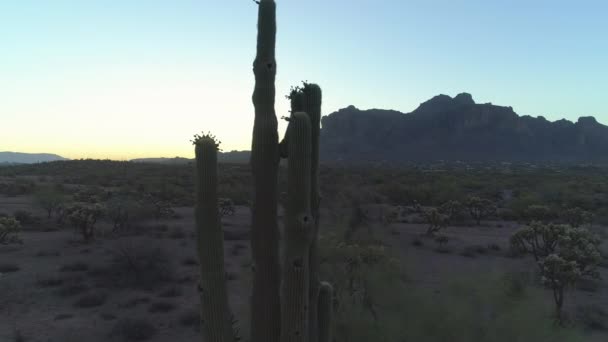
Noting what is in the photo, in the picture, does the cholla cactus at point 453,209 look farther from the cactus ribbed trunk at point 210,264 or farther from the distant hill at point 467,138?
the distant hill at point 467,138

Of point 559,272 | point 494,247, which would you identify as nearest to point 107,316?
point 559,272

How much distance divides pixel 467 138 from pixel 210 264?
134352mm

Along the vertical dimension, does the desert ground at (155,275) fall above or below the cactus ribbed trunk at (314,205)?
below

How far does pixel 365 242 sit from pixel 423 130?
128392 millimetres

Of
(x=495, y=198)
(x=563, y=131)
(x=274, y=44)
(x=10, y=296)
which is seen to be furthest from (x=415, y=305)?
(x=563, y=131)

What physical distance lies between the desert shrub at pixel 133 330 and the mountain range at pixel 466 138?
114519mm

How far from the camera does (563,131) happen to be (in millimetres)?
142875

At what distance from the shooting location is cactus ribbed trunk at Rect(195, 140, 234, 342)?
5.70m

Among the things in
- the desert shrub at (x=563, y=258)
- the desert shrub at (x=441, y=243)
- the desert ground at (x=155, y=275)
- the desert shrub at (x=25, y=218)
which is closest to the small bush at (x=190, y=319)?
the desert ground at (x=155, y=275)

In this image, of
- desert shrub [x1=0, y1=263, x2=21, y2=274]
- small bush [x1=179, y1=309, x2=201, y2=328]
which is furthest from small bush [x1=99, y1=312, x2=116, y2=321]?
desert shrub [x1=0, y1=263, x2=21, y2=274]

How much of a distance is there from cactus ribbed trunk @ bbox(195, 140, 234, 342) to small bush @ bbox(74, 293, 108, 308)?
23.3 feet

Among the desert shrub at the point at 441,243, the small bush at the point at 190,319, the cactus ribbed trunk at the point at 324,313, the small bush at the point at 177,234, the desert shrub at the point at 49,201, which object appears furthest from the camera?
the desert shrub at the point at 49,201

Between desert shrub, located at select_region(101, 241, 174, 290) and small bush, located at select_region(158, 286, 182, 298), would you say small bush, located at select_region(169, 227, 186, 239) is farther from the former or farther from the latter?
small bush, located at select_region(158, 286, 182, 298)

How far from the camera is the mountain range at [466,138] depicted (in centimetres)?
12775
